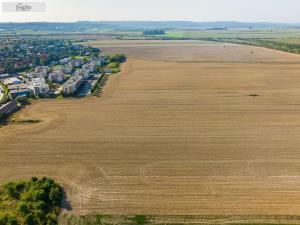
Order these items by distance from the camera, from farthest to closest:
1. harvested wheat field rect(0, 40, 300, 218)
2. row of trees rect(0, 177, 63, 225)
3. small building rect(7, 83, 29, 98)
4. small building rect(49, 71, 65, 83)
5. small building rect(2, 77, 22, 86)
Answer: small building rect(49, 71, 65, 83) → small building rect(2, 77, 22, 86) → small building rect(7, 83, 29, 98) → harvested wheat field rect(0, 40, 300, 218) → row of trees rect(0, 177, 63, 225)

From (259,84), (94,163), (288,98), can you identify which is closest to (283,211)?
(94,163)

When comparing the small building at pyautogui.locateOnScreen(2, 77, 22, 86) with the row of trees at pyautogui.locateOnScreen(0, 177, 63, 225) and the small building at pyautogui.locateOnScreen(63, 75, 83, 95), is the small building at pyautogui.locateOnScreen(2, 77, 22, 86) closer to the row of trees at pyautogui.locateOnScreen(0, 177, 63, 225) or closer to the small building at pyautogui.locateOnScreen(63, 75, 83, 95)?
the small building at pyautogui.locateOnScreen(63, 75, 83, 95)

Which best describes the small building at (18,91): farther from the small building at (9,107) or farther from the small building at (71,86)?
the small building at (71,86)

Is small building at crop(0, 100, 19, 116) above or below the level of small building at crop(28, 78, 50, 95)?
below

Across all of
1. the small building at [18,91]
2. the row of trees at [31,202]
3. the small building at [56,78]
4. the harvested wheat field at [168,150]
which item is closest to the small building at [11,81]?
the small building at [18,91]

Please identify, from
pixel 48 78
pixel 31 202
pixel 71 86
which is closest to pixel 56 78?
pixel 48 78

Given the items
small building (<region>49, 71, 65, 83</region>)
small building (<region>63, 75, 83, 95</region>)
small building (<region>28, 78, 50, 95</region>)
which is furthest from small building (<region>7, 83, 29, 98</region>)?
small building (<region>49, 71, 65, 83</region>)

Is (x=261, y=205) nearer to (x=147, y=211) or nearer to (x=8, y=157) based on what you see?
(x=147, y=211)

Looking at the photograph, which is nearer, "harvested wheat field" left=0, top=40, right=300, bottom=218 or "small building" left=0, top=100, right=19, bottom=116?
"harvested wheat field" left=0, top=40, right=300, bottom=218

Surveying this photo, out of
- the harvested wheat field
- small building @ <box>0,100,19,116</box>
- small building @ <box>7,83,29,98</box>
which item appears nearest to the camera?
the harvested wheat field
